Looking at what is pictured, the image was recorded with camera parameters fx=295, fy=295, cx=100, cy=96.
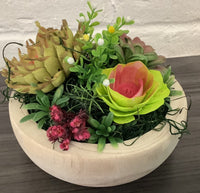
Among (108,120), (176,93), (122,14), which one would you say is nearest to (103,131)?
(108,120)

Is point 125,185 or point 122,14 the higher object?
point 122,14

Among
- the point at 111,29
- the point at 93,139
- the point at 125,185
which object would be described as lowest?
the point at 125,185

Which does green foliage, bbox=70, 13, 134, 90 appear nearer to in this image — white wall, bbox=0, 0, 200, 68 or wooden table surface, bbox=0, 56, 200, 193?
wooden table surface, bbox=0, 56, 200, 193

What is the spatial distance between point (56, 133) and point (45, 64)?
9cm

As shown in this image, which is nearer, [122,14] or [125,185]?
[125,185]

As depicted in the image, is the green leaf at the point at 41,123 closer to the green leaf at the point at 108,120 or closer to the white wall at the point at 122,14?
the green leaf at the point at 108,120

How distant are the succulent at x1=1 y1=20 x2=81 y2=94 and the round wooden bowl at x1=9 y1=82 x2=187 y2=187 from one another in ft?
0.17

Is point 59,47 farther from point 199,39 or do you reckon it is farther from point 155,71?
point 199,39

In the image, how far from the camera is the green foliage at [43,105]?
0.37 metres

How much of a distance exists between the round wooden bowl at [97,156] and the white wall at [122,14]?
436mm

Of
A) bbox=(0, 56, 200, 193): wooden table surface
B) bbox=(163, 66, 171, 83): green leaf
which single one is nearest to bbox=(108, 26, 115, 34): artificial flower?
bbox=(163, 66, 171, 83): green leaf

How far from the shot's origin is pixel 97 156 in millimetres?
327

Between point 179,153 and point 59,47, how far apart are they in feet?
0.82

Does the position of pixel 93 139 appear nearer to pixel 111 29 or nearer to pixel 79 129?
pixel 79 129
